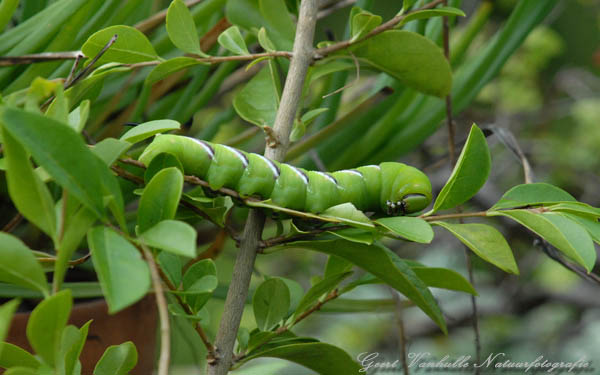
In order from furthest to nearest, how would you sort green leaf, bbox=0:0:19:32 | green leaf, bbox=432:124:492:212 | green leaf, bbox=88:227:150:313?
green leaf, bbox=0:0:19:32 → green leaf, bbox=432:124:492:212 → green leaf, bbox=88:227:150:313

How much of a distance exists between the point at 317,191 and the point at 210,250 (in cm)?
21

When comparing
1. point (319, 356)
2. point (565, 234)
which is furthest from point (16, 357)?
point (565, 234)

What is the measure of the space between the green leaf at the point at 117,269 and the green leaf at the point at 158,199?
2 cm

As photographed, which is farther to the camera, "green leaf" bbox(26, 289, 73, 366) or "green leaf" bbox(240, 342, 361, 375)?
"green leaf" bbox(240, 342, 361, 375)

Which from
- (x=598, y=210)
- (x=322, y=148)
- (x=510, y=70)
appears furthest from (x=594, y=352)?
(x=598, y=210)

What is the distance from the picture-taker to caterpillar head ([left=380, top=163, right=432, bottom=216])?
339mm

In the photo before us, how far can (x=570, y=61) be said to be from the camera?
1.67m

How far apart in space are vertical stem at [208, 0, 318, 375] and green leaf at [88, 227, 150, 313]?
0.10m

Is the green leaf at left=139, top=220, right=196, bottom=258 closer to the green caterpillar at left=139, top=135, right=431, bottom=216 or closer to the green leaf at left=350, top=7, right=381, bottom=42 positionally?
the green caterpillar at left=139, top=135, right=431, bottom=216

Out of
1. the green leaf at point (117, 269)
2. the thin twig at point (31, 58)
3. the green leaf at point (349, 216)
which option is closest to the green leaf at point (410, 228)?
the green leaf at point (349, 216)

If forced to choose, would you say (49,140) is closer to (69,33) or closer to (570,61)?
(69,33)

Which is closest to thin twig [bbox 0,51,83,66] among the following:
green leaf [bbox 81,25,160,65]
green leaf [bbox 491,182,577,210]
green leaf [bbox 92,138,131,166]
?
green leaf [bbox 81,25,160,65]

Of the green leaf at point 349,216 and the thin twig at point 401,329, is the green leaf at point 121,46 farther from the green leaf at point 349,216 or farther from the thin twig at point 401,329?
the thin twig at point 401,329

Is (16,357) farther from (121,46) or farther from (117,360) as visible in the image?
(121,46)
